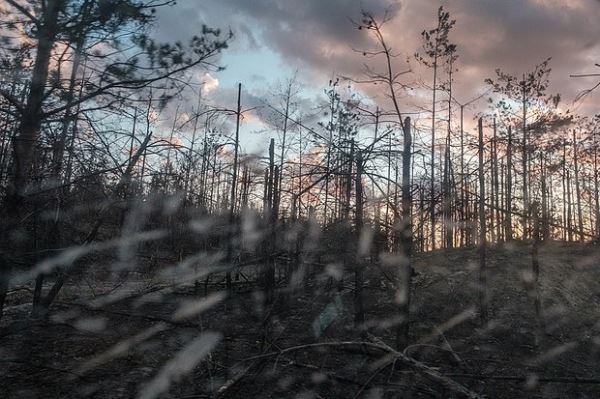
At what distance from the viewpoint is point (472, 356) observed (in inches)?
388

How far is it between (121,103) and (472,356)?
8.77 metres

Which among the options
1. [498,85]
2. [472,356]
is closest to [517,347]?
[472,356]

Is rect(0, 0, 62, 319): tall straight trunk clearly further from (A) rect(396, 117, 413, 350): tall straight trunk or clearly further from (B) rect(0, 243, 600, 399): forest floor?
(A) rect(396, 117, 413, 350): tall straight trunk

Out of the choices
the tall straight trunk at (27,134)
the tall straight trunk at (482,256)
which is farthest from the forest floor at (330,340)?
the tall straight trunk at (27,134)

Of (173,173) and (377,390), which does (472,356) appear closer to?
(377,390)

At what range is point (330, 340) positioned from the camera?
10.7 meters

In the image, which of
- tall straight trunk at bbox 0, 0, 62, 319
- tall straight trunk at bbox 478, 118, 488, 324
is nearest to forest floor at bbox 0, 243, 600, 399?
tall straight trunk at bbox 478, 118, 488, 324

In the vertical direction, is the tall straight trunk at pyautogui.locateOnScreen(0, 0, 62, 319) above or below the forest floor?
above

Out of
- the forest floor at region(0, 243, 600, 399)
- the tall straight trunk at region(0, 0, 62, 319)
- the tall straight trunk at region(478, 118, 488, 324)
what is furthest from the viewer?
the tall straight trunk at region(478, 118, 488, 324)

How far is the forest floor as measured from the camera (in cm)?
716

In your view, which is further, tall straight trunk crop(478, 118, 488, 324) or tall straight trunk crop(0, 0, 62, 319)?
tall straight trunk crop(478, 118, 488, 324)

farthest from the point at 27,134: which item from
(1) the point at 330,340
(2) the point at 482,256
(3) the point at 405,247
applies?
(2) the point at 482,256

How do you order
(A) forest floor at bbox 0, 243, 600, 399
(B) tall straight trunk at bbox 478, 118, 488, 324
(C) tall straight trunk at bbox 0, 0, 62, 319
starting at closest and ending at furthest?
1. (C) tall straight trunk at bbox 0, 0, 62, 319
2. (A) forest floor at bbox 0, 243, 600, 399
3. (B) tall straight trunk at bbox 478, 118, 488, 324

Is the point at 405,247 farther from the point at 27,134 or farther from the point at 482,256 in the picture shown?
the point at 482,256
